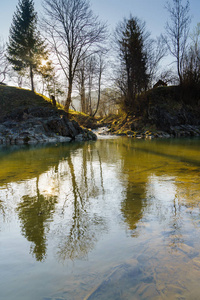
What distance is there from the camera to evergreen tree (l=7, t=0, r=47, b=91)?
23858mm

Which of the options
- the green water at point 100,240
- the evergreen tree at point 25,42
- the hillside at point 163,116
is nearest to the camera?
the green water at point 100,240

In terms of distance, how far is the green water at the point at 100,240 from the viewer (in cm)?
153

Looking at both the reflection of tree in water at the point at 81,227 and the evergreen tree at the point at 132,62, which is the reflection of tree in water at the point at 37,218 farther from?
the evergreen tree at the point at 132,62

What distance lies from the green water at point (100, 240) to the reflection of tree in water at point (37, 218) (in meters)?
0.01

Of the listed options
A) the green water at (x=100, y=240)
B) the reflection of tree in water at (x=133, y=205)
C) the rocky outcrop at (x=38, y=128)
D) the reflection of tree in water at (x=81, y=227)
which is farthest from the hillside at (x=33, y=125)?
the reflection of tree in water at (x=133, y=205)

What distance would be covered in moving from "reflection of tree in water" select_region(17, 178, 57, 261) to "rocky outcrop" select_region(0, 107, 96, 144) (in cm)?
1173

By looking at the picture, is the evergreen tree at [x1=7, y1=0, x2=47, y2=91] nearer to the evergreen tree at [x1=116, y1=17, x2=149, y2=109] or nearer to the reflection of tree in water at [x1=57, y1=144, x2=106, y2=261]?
the evergreen tree at [x1=116, y1=17, x2=149, y2=109]

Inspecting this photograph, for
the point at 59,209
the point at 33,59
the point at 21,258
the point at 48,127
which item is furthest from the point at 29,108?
the point at 21,258

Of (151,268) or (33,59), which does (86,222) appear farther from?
(33,59)

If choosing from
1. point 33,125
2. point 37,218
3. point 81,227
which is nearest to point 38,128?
point 33,125

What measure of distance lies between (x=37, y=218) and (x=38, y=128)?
13.5m

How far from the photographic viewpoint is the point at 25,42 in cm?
2395

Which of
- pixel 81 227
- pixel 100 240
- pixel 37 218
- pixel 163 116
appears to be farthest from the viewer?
pixel 163 116

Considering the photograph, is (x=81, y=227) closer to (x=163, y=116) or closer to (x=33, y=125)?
(x=33, y=125)
